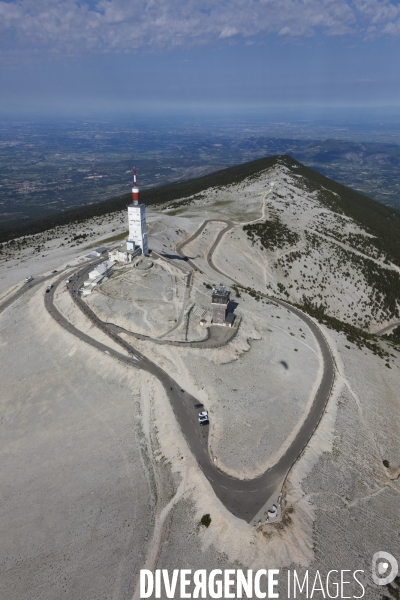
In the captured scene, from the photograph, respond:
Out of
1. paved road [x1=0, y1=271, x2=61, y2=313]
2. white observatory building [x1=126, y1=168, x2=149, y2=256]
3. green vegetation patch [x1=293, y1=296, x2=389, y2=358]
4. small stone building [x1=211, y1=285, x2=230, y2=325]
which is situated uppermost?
white observatory building [x1=126, y1=168, x2=149, y2=256]

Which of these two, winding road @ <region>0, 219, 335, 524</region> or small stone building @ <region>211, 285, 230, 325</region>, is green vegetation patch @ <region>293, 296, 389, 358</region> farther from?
→ small stone building @ <region>211, 285, 230, 325</region>

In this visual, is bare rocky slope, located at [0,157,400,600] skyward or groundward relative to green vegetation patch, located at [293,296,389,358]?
skyward

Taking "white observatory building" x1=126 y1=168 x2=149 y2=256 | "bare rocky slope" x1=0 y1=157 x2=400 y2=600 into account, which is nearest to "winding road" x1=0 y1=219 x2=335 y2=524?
"bare rocky slope" x1=0 y1=157 x2=400 y2=600

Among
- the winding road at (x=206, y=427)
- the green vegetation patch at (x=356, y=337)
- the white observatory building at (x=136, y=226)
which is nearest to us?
the winding road at (x=206, y=427)

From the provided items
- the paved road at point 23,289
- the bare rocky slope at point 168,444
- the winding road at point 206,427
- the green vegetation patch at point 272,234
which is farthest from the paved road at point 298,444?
the paved road at point 23,289

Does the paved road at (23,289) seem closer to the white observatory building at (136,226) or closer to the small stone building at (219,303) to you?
the white observatory building at (136,226)

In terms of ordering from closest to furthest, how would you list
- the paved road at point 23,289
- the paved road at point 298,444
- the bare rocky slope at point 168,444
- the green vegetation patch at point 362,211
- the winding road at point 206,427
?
the bare rocky slope at point 168,444
the winding road at point 206,427
the paved road at point 298,444
the paved road at point 23,289
the green vegetation patch at point 362,211
